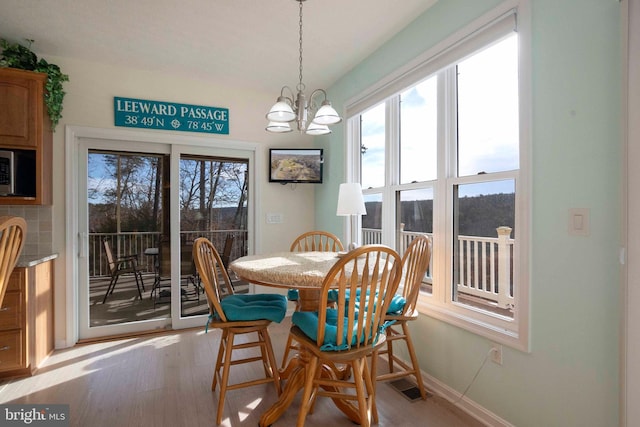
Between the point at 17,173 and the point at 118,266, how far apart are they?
115 cm

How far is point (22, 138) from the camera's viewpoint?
2561 mm

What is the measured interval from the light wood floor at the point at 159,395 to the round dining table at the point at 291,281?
3.6 inches

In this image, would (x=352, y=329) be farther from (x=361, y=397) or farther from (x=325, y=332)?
(x=361, y=397)

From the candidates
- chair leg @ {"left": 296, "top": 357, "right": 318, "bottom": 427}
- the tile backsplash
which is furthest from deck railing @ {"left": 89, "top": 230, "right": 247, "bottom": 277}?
chair leg @ {"left": 296, "top": 357, "right": 318, "bottom": 427}

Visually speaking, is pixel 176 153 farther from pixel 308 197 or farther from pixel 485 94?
pixel 485 94

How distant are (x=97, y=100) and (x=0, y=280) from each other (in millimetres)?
2368

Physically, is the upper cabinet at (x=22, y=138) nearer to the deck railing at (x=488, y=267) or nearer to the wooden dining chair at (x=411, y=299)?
the wooden dining chair at (x=411, y=299)

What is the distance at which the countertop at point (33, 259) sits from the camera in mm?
2334

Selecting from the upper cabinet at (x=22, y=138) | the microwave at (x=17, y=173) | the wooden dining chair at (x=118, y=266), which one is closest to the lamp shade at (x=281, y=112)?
the upper cabinet at (x=22, y=138)

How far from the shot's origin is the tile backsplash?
282 cm

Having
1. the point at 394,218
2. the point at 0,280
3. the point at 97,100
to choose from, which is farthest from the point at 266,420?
the point at 97,100

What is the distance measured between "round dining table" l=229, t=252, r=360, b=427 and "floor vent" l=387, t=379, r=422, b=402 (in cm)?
39

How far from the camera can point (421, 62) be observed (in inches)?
90.6

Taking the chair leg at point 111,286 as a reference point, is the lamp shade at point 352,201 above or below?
Answer: above
